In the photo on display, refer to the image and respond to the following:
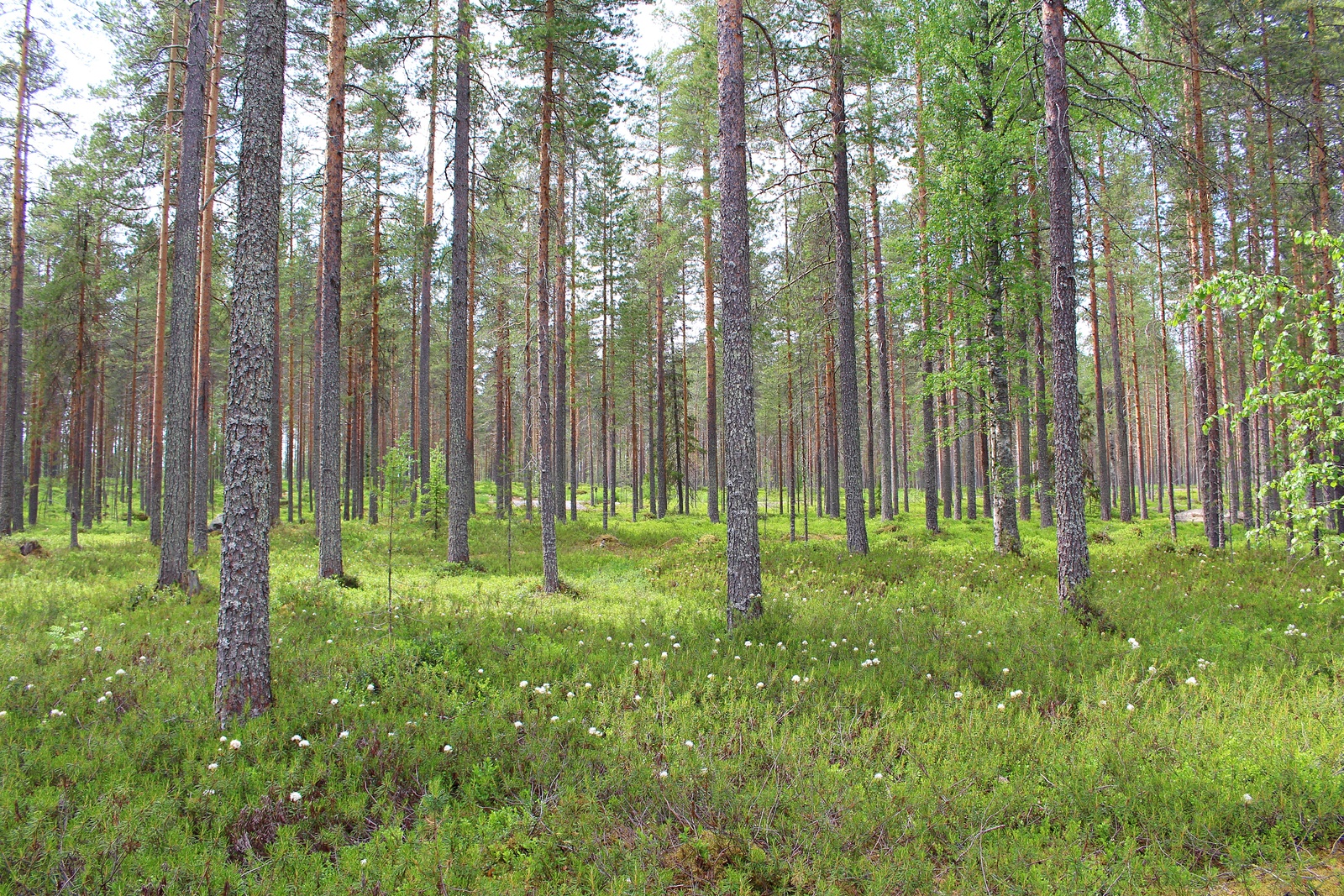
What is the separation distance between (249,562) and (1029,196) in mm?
14837

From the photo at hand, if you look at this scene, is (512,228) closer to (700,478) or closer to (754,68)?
(754,68)

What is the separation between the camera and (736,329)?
8.08 meters

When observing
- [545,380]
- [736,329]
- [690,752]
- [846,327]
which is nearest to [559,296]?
[545,380]

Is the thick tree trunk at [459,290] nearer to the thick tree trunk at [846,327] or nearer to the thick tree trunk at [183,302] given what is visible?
the thick tree trunk at [183,302]

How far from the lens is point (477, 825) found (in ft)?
13.0

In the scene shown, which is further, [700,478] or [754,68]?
[700,478]

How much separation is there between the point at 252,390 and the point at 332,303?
7.64 m

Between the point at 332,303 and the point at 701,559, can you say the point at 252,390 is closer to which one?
the point at 332,303

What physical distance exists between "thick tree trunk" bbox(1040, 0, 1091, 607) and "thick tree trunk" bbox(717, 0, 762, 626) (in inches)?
179

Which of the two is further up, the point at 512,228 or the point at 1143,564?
the point at 512,228

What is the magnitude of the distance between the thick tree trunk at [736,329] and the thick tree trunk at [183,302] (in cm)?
908

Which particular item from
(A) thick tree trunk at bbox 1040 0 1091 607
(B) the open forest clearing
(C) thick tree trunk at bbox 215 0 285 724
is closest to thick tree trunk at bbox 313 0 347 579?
(B) the open forest clearing

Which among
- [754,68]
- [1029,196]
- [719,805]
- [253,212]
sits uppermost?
[754,68]

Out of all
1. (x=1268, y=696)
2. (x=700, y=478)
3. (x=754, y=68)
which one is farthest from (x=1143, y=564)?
(x=700, y=478)
